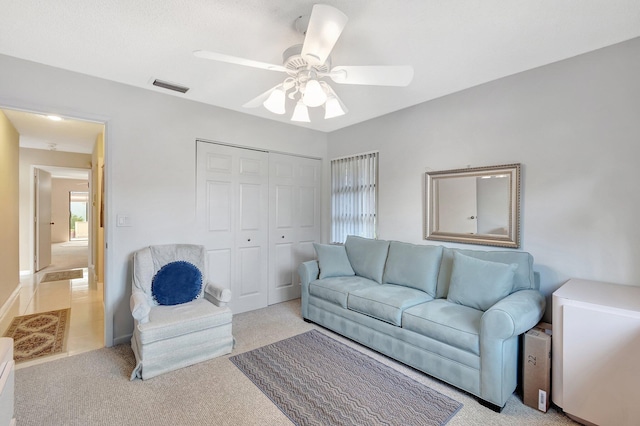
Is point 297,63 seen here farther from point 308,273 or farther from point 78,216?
point 78,216

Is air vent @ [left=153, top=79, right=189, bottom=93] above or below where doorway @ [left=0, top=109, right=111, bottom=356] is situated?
above

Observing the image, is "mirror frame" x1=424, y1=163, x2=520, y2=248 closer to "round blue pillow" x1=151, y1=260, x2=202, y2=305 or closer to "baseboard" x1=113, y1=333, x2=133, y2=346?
"round blue pillow" x1=151, y1=260, x2=202, y2=305

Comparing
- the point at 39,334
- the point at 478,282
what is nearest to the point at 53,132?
the point at 39,334

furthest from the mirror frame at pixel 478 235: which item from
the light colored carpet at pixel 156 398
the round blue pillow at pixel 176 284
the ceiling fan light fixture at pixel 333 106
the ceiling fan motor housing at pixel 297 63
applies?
the round blue pillow at pixel 176 284

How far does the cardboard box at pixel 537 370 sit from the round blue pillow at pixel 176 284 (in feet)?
8.94

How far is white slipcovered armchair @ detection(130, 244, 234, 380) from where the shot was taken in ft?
7.34

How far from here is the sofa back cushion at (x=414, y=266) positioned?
2.77 meters

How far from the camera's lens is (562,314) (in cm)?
180

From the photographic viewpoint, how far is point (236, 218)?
3.60 meters

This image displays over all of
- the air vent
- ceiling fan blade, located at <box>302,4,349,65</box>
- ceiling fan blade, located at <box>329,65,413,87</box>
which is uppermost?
the air vent

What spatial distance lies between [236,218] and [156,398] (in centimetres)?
201

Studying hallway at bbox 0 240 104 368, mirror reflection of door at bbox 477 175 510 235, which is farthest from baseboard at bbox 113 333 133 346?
mirror reflection of door at bbox 477 175 510 235

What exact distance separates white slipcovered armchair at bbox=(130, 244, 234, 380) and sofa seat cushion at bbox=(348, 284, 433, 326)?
119 centimetres

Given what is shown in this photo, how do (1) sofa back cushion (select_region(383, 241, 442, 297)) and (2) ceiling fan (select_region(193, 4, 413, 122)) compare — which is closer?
(2) ceiling fan (select_region(193, 4, 413, 122))
